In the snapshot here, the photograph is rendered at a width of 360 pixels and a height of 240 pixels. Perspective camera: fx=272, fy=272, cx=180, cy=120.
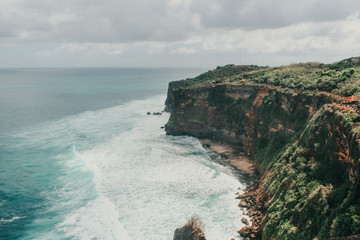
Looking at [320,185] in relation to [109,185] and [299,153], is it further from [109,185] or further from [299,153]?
[109,185]

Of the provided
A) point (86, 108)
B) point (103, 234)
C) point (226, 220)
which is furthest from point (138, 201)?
point (86, 108)

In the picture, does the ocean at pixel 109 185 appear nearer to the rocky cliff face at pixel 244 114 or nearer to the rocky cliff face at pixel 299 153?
the rocky cliff face at pixel 244 114

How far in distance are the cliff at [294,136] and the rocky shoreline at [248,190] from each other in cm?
122

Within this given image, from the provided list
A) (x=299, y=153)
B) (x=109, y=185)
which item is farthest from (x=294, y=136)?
(x=109, y=185)

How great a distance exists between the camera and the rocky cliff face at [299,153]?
27.8 meters

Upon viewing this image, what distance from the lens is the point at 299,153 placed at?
1575 inches

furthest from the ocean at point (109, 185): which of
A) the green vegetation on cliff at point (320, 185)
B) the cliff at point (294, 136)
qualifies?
the green vegetation on cliff at point (320, 185)

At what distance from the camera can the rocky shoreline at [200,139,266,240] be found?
3603 centimetres

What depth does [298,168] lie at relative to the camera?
37812 mm

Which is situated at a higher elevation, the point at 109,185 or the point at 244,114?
the point at 244,114

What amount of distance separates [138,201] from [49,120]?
244 feet

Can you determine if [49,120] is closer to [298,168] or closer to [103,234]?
[103,234]

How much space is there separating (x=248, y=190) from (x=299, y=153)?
11.2m

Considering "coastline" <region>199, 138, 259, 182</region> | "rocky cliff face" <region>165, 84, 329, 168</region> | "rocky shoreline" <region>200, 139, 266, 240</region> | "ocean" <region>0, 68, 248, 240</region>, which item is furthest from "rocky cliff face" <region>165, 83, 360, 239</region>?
"ocean" <region>0, 68, 248, 240</region>
